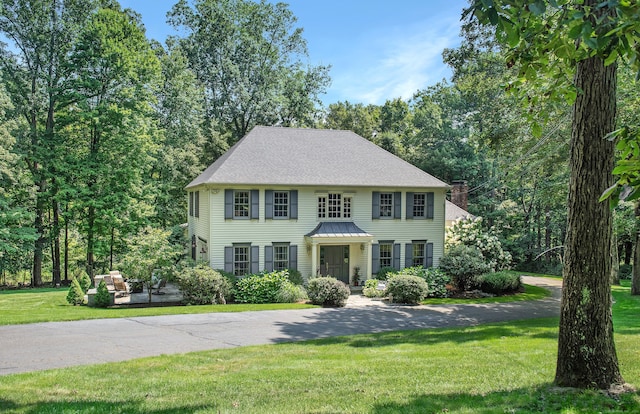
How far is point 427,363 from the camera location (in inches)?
336

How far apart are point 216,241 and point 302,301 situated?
4.92 meters

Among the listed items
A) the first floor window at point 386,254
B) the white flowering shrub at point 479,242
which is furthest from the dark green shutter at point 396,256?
the white flowering shrub at point 479,242

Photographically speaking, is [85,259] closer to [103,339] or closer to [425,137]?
[103,339]

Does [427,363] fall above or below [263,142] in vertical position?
below

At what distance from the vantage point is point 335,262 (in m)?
23.5

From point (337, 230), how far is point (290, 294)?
4.43 m

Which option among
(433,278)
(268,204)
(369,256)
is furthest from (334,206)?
(433,278)

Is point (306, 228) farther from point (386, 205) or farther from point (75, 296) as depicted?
point (75, 296)

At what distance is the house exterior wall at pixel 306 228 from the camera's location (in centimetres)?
2102

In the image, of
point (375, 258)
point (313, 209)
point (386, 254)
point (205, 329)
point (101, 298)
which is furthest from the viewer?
point (386, 254)

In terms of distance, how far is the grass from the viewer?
14117 mm

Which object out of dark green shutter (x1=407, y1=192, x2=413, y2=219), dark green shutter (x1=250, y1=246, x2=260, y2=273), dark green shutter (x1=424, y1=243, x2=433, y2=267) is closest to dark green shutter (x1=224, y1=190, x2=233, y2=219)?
dark green shutter (x1=250, y1=246, x2=260, y2=273)

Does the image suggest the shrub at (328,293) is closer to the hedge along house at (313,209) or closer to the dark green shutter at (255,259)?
the hedge along house at (313,209)

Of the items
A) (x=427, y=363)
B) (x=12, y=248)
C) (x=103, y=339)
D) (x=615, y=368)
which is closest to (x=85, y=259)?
(x=12, y=248)
